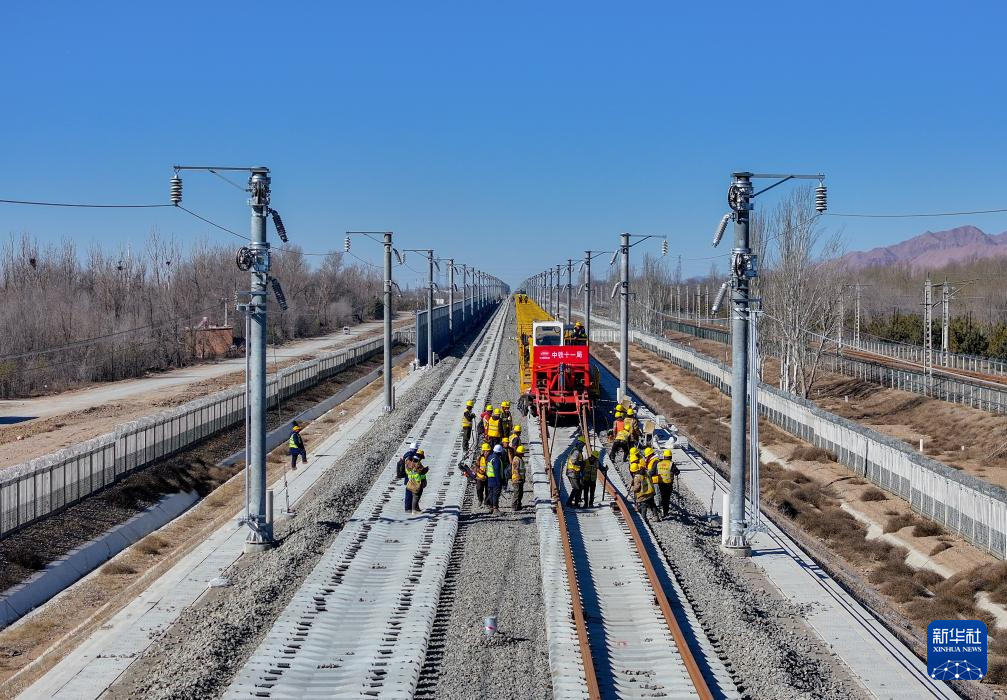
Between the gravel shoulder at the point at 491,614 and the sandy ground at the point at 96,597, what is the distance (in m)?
5.74

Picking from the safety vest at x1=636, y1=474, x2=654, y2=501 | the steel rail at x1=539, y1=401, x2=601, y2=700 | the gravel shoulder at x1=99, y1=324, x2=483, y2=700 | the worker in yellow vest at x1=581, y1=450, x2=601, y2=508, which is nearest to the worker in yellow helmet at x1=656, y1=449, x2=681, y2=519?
the safety vest at x1=636, y1=474, x2=654, y2=501

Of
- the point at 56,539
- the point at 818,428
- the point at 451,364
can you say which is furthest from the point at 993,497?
the point at 451,364

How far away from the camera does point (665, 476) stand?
19.0m

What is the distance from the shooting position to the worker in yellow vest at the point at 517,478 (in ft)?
66.5

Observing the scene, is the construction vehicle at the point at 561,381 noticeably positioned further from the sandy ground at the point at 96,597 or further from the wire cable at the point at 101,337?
the wire cable at the point at 101,337

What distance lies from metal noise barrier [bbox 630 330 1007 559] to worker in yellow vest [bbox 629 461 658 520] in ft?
21.4

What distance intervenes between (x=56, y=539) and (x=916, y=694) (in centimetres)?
1945

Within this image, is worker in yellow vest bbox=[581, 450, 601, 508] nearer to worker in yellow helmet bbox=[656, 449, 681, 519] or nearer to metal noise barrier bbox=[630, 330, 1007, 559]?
worker in yellow helmet bbox=[656, 449, 681, 519]

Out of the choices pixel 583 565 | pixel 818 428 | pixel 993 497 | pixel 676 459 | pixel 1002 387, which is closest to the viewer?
pixel 583 565

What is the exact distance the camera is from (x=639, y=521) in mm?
19172

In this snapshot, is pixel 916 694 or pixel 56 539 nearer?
pixel 916 694

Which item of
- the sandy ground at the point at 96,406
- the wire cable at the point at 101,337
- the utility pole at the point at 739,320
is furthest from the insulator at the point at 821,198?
the wire cable at the point at 101,337

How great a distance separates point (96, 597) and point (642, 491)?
11.3m

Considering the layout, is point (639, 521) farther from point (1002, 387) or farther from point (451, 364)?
point (451, 364)
